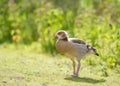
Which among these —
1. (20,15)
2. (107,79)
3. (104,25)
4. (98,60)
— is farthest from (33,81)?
(20,15)

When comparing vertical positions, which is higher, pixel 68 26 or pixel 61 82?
pixel 68 26

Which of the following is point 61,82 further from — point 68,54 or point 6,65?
point 6,65

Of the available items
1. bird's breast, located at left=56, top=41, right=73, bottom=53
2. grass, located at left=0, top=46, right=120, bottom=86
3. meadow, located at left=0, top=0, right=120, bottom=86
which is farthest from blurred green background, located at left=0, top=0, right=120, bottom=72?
bird's breast, located at left=56, top=41, right=73, bottom=53

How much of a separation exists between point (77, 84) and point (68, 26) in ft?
18.3

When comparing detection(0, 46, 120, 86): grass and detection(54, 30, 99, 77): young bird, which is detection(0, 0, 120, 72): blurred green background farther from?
detection(54, 30, 99, 77): young bird

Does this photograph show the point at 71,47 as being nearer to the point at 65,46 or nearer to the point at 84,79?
the point at 65,46

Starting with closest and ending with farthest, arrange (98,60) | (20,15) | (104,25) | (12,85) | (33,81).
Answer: (12,85) < (33,81) < (98,60) < (104,25) < (20,15)

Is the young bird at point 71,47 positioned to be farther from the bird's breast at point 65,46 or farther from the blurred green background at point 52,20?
the blurred green background at point 52,20

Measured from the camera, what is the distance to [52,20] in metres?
13.7

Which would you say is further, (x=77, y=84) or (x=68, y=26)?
(x=68, y=26)

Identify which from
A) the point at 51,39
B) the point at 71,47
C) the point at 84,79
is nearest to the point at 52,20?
the point at 51,39

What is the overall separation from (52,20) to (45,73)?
459 cm

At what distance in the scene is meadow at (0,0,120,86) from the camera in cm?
895

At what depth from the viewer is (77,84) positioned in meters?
8.34
